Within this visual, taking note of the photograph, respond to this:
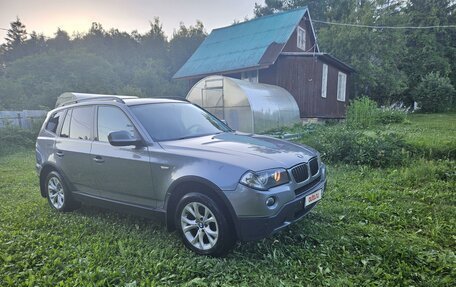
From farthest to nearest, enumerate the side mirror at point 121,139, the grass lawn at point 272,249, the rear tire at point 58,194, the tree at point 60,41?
1. the tree at point 60,41
2. the rear tire at point 58,194
3. the side mirror at point 121,139
4. the grass lawn at point 272,249

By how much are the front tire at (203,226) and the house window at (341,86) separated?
18.9 m

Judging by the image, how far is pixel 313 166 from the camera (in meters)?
3.79

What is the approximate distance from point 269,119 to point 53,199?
380 inches

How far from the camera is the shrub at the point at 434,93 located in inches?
963

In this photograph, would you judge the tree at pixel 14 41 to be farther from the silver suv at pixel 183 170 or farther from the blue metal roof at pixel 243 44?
the silver suv at pixel 183 170

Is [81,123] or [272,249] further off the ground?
[81,123]

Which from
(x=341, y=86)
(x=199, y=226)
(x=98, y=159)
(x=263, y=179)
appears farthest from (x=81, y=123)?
(x=341, y=86)

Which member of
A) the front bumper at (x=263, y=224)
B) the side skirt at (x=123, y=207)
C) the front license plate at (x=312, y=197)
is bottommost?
the side skirt at (x=123, y=207)

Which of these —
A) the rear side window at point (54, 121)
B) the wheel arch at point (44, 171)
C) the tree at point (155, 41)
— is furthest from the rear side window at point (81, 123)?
the tree at point (155, 41)

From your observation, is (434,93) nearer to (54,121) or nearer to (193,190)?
(193,190)

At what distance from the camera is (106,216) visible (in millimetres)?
4824

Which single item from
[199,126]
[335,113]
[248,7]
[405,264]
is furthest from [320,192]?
[248,7]

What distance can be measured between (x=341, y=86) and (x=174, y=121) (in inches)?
733

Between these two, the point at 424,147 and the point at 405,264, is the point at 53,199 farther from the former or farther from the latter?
the point at 424,147
